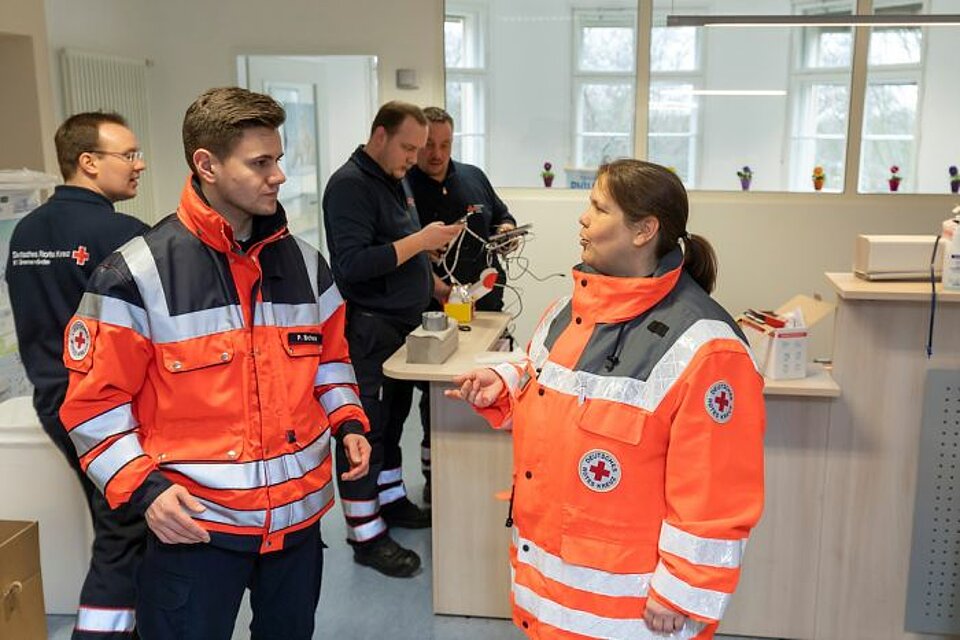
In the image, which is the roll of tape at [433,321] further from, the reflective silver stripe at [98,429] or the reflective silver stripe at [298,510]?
the reflective silver stripe at [98,429]

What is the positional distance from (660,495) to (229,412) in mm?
796

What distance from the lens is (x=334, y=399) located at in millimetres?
1910

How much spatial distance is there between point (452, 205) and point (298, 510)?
217 cm

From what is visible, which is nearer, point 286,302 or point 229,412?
point 229,412

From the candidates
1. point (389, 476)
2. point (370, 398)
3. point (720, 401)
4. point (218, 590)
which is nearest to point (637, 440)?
point (720, 401)

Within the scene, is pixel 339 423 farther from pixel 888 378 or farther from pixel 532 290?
pixel 532 290

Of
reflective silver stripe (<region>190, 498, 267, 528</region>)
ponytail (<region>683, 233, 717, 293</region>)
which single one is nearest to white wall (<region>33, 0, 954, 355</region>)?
ponytail (<region>683, 233, 717, 293</region>)

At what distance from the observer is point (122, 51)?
5223mm

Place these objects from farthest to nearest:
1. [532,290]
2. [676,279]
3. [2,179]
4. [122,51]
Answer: [532,290], [122,51], [2,179], [676,279]

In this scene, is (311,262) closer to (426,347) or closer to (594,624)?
(426,347)

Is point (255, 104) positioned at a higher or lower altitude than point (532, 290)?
higher

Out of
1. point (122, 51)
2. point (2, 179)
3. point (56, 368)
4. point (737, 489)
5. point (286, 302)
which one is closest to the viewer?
point (737, 489)

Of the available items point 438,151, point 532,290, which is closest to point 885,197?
point 532,290

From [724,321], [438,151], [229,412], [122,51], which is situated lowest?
[229,412]
